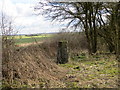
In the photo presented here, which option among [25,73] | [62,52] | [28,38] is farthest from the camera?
[62,52]

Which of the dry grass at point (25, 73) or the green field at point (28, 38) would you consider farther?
the green field at point (28, 38)

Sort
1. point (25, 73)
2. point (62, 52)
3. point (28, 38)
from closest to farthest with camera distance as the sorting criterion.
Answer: point (25, 73)
point (28, 38)
point (62, 52)

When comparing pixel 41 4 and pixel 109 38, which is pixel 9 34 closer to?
pixel 41 4

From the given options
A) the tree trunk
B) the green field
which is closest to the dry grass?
the green field

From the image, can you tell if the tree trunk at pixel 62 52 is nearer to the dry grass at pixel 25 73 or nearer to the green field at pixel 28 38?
the green field at pixel 28 38

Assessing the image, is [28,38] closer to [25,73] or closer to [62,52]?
[62,52]

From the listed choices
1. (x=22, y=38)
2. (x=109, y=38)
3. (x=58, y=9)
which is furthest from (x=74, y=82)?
(x=109, y=38)

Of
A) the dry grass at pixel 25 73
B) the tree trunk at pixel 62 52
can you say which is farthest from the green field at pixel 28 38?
the tree trunk at pixel 62 52

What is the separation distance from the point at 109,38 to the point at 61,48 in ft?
16.5

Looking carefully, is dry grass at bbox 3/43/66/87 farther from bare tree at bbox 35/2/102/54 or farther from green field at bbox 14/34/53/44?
bare tree at bbox 35/2/102/54

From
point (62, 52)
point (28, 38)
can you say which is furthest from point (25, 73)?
point (62, 52)

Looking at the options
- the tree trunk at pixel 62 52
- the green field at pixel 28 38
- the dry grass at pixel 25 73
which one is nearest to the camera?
the dry grass at pixel 25 73

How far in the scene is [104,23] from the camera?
1176cm

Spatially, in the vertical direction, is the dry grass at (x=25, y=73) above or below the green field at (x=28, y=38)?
below
